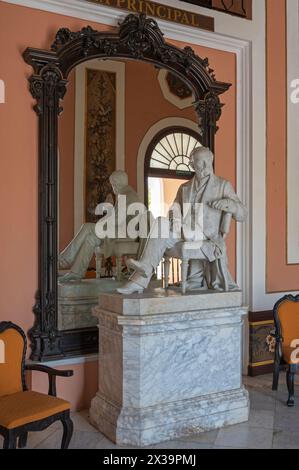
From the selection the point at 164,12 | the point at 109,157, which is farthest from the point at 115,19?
the point at 109,157

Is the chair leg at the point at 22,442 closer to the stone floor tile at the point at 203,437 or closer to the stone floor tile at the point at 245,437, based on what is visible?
the stone floor tile at the point at 203,437

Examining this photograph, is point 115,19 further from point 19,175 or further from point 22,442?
point 22,442

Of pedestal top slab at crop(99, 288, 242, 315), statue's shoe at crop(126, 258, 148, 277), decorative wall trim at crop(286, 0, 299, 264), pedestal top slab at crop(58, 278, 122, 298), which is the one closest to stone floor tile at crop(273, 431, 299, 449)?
pedestal top slab at crop(99, 288, 242, 315)

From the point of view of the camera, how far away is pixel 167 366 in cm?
421

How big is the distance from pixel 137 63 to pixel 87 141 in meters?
1.08

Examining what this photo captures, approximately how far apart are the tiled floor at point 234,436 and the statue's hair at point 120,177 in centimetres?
241

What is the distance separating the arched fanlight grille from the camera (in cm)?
555

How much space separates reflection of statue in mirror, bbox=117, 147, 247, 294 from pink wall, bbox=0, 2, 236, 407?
3.56 ft

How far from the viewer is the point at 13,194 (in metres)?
4.70

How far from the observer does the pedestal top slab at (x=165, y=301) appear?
161 inches

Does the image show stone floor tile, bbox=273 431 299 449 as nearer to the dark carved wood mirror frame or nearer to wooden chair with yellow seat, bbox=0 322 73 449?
wooden chair with yellow seat, bbox=0 322 73 449

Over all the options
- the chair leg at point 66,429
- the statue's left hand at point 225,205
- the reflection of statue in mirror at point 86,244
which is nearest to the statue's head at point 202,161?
the statue's left hand at point 225,205

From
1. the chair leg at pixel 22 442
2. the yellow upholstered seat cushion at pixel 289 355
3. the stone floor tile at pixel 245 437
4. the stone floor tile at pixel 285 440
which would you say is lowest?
the stone floor tile at pixel 285 440

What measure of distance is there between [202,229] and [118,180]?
1.23 meters
